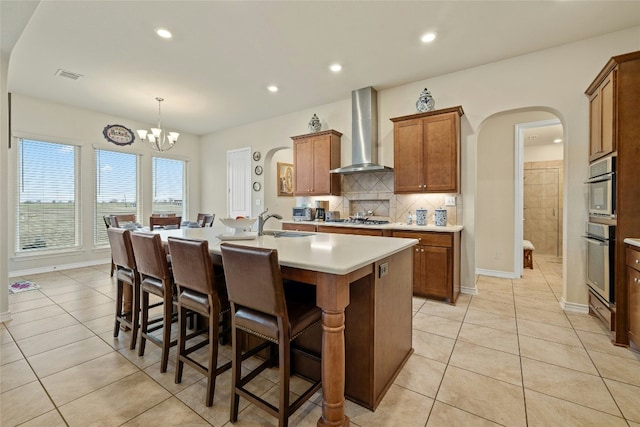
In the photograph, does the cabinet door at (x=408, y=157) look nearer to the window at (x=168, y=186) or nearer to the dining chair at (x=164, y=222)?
the dining chair at (x=164, y=222)

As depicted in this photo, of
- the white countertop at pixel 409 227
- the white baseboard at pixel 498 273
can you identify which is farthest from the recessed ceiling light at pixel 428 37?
the white baseboard at pixel 498 273

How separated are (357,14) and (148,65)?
265 cm

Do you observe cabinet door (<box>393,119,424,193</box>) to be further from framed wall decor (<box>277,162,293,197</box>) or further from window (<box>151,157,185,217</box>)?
window (<box>151,157,185,217</box>)

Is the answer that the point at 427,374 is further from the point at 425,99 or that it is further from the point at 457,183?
the point at 425,99

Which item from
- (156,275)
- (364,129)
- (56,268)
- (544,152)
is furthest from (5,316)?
(544,152)

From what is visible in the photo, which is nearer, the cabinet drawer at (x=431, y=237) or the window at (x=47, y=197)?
the cabinet drawer at (x=431, y=237)

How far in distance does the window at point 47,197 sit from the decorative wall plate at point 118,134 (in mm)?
579

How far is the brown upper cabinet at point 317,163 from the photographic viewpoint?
14.6 feet

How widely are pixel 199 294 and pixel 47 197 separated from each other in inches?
198

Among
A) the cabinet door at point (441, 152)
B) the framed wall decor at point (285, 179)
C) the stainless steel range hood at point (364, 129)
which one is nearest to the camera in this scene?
the cabinet door at point (441, 152)

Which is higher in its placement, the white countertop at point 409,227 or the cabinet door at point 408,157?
the cabinet door at point 408,157

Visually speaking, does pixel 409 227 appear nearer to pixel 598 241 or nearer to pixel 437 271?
pixel 437 271

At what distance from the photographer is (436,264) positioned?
333 centimetres

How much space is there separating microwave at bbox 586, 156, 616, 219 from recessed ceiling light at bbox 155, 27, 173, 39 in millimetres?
4265
